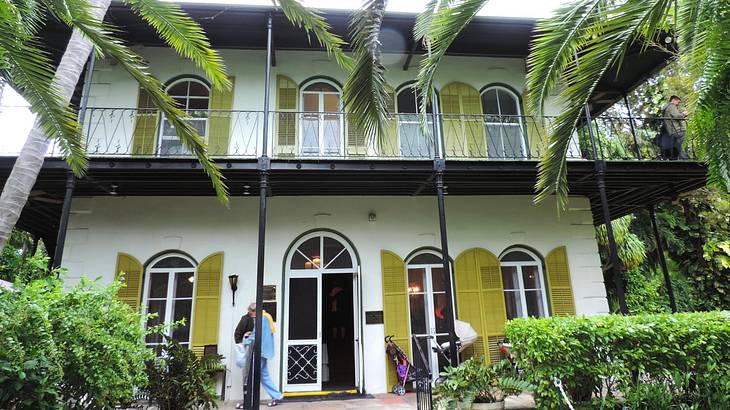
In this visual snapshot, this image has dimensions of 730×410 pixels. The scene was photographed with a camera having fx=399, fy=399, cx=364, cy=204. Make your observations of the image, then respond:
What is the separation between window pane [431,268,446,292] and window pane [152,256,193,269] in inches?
184

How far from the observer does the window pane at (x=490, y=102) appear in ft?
29.2

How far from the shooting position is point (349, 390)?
23.4 feet

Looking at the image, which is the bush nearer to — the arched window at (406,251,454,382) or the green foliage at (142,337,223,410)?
the arched window at (406,251,454,382)

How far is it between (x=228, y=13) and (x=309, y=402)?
692 centimetres

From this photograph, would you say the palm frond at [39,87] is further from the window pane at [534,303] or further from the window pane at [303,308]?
the window pane at [534,303]

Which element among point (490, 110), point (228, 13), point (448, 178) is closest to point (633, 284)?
point (490, 110)

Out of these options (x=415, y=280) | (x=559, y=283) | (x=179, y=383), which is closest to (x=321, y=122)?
(x=415, y=280)

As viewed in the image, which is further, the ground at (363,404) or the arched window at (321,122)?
the arched window at (321,122)

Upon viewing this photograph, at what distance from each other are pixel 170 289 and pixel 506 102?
798 centimetres

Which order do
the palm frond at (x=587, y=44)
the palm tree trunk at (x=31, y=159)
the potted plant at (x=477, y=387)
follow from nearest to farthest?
1. the palm frond at (x=587, y=44)
2. the palm tree trunk at (x=31, y=159)
3. the potted plant at (x=477, y=387)

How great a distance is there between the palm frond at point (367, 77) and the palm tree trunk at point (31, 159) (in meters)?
2.72

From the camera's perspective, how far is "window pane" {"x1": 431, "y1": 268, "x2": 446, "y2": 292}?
25.8 feet

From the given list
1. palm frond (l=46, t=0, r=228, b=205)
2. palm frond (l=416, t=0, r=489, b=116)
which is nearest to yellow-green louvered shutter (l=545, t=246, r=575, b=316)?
palm frond (l=416, t=0, r=489, b=116)

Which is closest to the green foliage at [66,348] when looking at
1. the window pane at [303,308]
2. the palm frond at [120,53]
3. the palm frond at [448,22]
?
the palm frond at [120,53]
